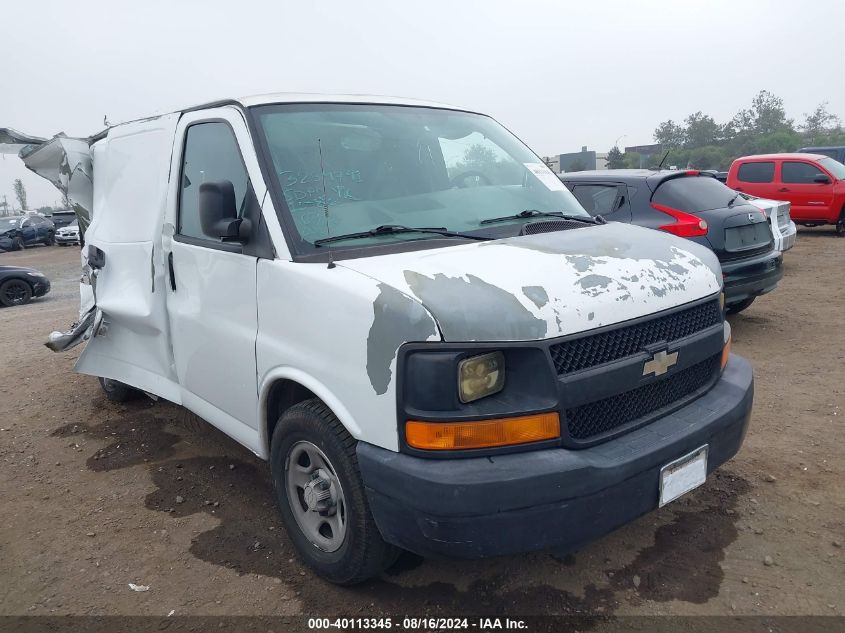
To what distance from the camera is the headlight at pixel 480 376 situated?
226 cm

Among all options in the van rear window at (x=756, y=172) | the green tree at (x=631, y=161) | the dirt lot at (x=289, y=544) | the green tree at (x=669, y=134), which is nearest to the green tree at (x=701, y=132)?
the green tree at (x=669, y=134)

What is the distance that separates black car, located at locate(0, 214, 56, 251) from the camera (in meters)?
27.6

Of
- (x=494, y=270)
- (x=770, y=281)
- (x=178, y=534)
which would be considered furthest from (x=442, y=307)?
(x=770, y=281)

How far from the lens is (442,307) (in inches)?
88.6

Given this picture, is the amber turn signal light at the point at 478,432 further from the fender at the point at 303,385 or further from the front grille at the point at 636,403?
the fender at the point at 303,385

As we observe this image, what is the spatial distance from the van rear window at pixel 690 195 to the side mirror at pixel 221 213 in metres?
4.97

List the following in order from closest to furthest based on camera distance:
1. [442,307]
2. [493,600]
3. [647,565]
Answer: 1. [442,307]
2. [493,600]
3. [647,565]

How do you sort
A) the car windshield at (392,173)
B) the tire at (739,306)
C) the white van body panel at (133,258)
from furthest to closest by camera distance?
the tire at (739,306) → the white van body panel at (133,258) → the car windshield at (392,173)

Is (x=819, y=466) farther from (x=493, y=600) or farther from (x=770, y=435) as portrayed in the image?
(x=493, y=600)

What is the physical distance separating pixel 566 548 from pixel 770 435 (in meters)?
2.64

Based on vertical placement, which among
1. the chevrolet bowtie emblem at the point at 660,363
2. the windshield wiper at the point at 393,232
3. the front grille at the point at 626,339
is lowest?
the chevrolet bowtie emblem at the point at 660,363

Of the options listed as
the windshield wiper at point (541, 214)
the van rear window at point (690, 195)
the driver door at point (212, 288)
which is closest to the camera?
the driver door at point (212, 288)

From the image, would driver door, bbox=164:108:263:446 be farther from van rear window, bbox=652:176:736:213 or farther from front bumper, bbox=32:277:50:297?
front bumper, bbox=32:277:50:297

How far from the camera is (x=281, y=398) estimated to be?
10.0 feet
